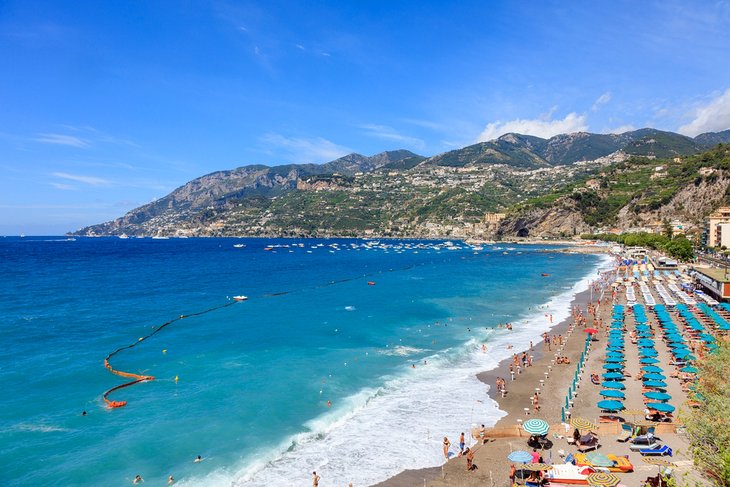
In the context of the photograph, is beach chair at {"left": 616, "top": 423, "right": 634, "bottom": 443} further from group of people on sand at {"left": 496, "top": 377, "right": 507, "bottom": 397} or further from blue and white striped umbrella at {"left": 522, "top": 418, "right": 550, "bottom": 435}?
group of people on sand at {"left": 496, "top": 377, "right": 507, "bottom": 397}

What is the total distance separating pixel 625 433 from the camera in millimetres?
21531

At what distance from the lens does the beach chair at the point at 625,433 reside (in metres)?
21.0

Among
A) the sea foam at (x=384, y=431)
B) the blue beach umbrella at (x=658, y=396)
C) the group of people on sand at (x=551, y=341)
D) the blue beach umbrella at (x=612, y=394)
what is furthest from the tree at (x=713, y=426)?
the group of people on sand at (x=551, y=341)

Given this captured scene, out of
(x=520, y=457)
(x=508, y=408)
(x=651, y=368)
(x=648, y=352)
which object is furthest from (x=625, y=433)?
(x=648, y=352)

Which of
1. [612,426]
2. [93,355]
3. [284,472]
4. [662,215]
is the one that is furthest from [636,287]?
[662,215]

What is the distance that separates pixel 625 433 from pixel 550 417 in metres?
3.62

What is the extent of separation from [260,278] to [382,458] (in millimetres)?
72258

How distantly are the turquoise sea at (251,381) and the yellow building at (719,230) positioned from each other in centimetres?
6497

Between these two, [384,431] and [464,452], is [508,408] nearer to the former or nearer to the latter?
[464,452]

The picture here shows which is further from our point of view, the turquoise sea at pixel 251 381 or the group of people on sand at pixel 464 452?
the turquoise sea at pixel 251 381

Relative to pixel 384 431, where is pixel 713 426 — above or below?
above

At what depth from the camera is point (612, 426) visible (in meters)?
22.0

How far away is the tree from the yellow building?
365 feet

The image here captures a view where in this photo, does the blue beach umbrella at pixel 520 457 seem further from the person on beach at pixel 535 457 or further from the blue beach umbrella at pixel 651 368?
the blue beach umbrella at pixel 651 368
